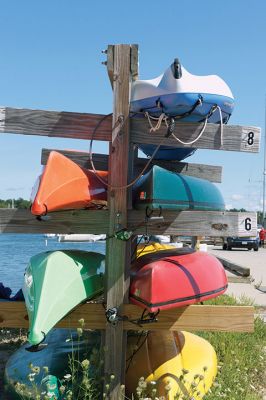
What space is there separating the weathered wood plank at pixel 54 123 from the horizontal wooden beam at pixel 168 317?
4.01ft

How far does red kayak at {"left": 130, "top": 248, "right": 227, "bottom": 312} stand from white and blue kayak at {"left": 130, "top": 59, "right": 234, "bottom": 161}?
3.47 feet

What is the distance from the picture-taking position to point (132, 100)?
3865mm

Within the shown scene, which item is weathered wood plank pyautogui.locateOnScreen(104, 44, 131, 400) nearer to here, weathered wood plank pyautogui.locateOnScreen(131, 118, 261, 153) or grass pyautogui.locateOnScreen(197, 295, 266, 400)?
weathered wood plank pyautogui.locateOnScreen(131, 118, 261, 153)

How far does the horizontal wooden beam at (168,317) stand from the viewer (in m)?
3.49

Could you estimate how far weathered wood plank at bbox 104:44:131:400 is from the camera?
3443mm

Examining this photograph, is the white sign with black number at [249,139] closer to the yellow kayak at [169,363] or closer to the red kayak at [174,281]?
the red kayak at [174,281]

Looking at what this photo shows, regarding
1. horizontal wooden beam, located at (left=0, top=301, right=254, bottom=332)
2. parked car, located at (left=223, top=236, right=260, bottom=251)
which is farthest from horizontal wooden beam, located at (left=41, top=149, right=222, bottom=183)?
parked car, located at (left=223, top=236, right=260, bottom=251)

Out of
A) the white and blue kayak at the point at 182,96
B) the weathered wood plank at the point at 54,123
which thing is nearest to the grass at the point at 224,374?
the weathered wood plank at the point at 54,123

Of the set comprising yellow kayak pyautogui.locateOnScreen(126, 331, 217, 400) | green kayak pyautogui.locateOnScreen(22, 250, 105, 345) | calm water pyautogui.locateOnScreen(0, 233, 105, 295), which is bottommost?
calm water pyautogui.locateOnScreen(0, 233, 105, 295)

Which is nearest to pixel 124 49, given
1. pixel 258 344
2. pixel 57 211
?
pixel 57 211

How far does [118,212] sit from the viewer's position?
3475 mm

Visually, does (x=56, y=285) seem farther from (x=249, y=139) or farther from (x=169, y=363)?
(x=249, y=139)

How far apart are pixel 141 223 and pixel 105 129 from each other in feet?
2.38

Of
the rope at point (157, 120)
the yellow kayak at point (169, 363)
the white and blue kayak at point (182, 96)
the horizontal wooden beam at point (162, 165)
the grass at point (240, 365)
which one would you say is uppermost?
the white and blue kayak at point (182, 96)
